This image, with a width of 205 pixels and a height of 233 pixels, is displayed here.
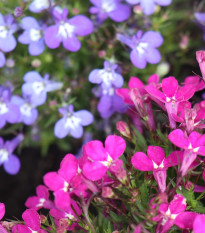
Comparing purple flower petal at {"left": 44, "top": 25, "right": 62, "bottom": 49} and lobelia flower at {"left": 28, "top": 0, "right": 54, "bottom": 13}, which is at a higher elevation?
lobelia flower at {"left": 28, "top": 0, "right": 54, "bottom": 13}

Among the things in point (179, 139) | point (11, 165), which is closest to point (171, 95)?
point (179, 139)

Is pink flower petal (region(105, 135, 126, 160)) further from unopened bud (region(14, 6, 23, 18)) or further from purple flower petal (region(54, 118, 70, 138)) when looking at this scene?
unopened bud (region(14, 6, 23, 18))

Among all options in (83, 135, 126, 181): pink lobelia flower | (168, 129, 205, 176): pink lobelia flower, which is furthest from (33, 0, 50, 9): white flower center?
(168, 129, 205, 176): pink lobelia flower

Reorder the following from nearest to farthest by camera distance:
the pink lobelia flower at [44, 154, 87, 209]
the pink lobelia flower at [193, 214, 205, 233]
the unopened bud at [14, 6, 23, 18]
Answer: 1. the pink lobelia flower at [193, 214, 205, 233]
2. the pink lobelia flower at [44, 154, 87, 209]
3. the unopened bud at [14, 6, 23, 18]

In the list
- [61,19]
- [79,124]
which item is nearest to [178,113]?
[79,124]

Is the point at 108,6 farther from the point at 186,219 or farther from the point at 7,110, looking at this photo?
the point at 186,219
